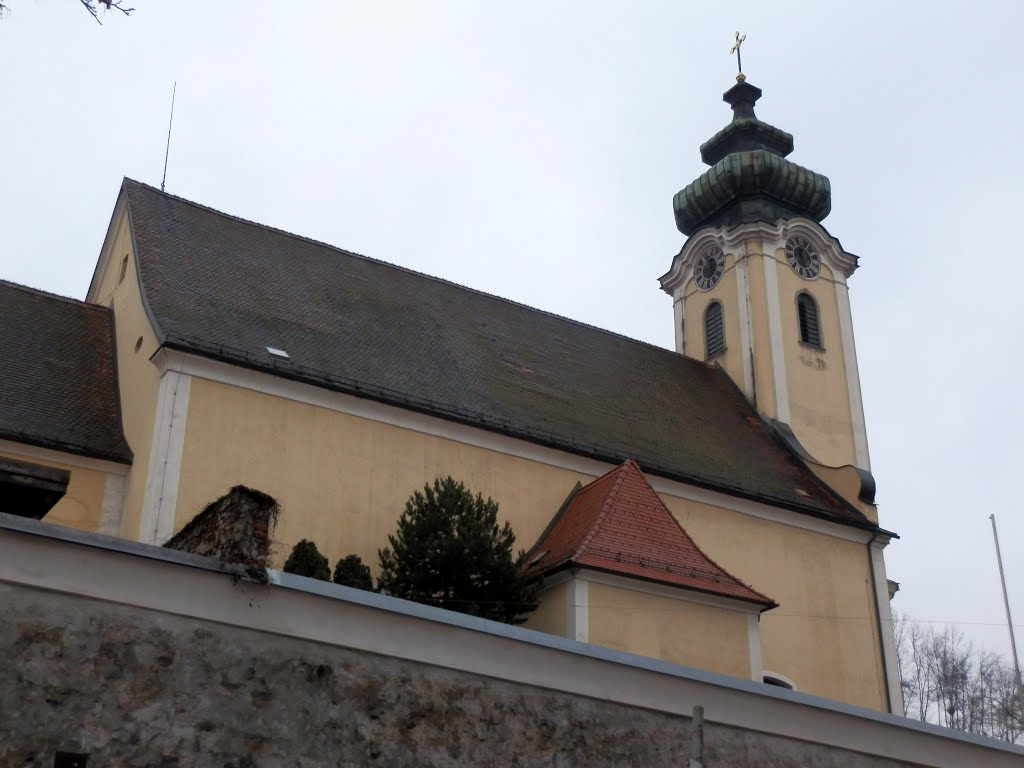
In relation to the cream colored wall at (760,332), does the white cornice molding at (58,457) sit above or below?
below

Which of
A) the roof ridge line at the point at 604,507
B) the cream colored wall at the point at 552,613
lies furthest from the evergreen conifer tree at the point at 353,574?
the roof ridge line at the point at 604,507

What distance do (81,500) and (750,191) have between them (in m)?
16.3

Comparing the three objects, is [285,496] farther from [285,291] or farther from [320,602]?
[320,602]

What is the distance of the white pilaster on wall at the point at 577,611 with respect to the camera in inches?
571

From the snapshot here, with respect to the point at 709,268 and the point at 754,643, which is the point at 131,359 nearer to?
the point at 754,643

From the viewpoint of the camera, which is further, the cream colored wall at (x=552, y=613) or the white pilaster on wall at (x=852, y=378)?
the white pilaster on wall at (x=852, y=378)

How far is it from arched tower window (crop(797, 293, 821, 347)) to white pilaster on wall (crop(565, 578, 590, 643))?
1201 cm

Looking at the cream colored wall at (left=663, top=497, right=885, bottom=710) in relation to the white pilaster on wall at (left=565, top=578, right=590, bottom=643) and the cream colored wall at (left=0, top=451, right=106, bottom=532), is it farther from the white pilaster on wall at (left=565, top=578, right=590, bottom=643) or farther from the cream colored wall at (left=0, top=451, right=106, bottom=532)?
the cream colored wall at (left=0, top=451, right=106, bottom=532)

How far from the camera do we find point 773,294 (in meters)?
24.9

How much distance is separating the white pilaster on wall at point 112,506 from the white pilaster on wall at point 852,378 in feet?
47.8

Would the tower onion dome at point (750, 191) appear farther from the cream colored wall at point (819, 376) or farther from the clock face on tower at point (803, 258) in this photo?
the cream colored wall at point (819, 376)

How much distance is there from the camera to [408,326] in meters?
19.8

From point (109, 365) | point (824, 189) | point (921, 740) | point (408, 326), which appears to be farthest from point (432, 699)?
point (824, 189)

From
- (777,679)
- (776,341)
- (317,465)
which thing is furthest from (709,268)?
(317,465)
